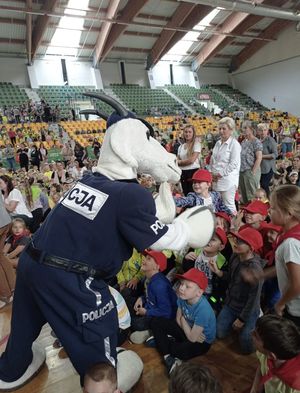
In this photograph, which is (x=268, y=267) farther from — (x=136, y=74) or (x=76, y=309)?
(x=136, y=74)

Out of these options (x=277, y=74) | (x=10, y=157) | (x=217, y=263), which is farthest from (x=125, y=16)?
(x=217, y=263)

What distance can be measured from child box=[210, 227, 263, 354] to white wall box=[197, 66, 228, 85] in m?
21.2

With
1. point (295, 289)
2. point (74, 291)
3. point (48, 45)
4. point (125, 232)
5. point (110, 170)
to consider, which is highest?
point (48, 45)

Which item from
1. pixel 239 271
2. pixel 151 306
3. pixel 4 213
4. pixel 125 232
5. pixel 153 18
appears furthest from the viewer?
pixel 153 18

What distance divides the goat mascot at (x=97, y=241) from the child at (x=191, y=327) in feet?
1.92

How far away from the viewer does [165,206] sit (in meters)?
1.62

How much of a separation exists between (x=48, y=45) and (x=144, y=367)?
16.5 metres

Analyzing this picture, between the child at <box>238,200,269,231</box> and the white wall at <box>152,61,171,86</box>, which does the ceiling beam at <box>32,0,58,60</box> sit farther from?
the child at <box>238,200,269,231</box>

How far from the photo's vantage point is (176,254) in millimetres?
2914

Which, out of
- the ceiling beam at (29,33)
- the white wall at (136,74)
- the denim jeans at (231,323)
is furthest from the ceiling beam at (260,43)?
the denim jeans at (231,323)

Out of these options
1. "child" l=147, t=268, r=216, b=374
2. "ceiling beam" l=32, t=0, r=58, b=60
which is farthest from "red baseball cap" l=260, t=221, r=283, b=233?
"ceiling beam" l=32, t=0, r=58, b=60

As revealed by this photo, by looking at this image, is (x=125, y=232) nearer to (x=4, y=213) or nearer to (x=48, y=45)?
(x=4, y=213)

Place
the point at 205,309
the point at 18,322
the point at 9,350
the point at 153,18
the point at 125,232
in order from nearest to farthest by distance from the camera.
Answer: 1. the point at 125,232
2. the point at 18,322
3. the point at 9,350
4. the point at 205,309
5. the point at 153,18

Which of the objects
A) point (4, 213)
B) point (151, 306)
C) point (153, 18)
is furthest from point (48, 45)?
point (151, 306)
